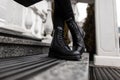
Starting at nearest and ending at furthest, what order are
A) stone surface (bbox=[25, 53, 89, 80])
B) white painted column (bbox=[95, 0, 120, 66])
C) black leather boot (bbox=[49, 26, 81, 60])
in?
1. stone surface (bbox=[25, 53, 89, 80])
2. black leather boot (bbox=[49, 26, 81, 60])
3. white painted column (bbox=[95, 0, 120, 66])

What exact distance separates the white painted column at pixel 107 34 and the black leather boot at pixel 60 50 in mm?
1942

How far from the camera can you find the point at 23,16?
255 centimetres

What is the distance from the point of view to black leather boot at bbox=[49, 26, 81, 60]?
3.06ft

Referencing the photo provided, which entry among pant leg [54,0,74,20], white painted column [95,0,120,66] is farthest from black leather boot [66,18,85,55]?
white painted column [95,0,120,66]

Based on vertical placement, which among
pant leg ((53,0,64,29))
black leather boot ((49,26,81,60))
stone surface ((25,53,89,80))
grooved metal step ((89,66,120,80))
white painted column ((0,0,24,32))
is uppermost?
white painted column ((0,0,24,32))

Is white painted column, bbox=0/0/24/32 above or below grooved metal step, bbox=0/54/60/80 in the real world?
above

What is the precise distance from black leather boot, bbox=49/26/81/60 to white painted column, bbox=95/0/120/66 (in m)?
1.94

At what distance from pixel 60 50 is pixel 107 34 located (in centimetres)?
221

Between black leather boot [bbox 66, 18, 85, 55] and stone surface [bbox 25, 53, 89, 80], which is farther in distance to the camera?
black leather boot [bbox 66, 18, 85, 55]

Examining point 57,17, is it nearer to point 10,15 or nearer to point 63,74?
point 63,74

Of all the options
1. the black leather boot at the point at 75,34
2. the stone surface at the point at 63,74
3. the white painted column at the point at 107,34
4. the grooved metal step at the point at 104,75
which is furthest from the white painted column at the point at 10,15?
the white painted column at the point at 107,34

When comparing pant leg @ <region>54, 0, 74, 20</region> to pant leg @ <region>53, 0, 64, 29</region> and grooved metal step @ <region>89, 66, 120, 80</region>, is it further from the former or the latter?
grooved metal step @ <region>89, 66, 120, 80</region>

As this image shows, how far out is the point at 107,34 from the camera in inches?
118

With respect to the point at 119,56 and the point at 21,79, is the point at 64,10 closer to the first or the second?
the point at 21,79
